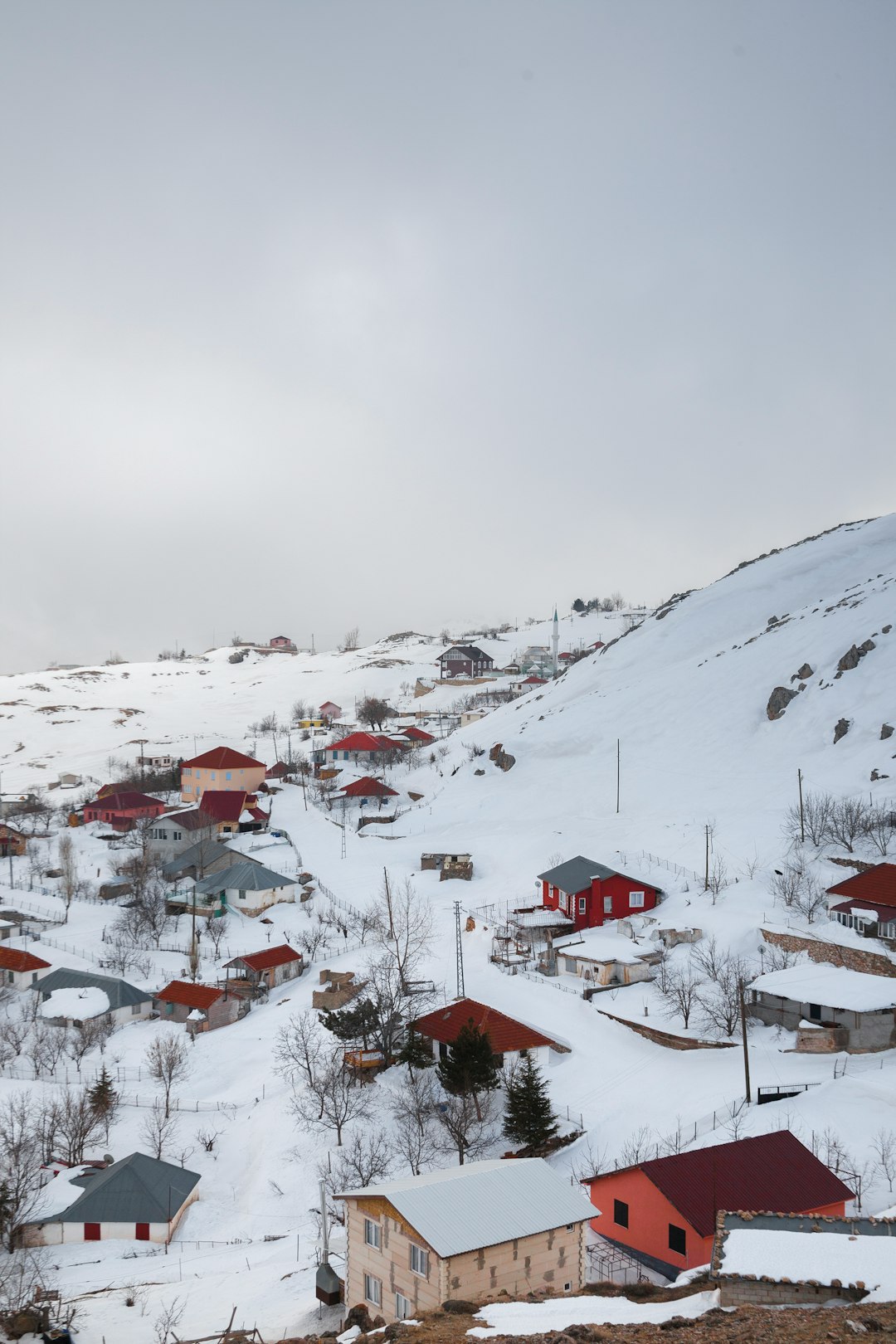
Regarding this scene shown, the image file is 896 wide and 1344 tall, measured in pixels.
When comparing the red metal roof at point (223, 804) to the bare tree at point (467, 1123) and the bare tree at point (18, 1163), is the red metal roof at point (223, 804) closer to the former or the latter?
the bare tree at point (18, 1163)

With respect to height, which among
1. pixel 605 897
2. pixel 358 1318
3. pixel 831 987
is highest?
pixel 831 987

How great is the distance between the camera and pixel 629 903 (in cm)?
4641

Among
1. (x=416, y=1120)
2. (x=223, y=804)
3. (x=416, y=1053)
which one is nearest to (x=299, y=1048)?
(x=416, y=1053)

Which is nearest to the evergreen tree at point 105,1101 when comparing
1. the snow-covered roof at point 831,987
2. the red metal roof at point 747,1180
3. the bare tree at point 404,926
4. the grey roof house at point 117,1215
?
the grey roof house at point 117,1215

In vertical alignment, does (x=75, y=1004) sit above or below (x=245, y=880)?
below

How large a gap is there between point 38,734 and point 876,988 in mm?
110726

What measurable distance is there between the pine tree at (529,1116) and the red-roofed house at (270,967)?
19476 millimetres

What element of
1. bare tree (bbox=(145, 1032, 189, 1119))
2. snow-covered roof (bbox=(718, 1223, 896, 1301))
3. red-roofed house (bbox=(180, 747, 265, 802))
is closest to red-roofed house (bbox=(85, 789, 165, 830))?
red-roofed house (bbox=(180, 747, 265, 802))

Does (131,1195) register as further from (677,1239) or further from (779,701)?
(779,701)

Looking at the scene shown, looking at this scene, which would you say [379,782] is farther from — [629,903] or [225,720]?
[225,720]

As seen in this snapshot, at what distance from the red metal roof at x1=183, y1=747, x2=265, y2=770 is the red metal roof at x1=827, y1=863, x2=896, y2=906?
166 ft

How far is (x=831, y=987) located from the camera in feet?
102

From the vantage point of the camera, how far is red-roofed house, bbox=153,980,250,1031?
4131cm

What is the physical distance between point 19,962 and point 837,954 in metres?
38.2
